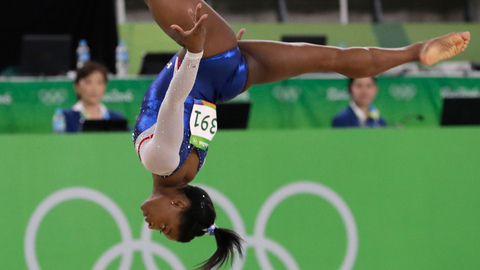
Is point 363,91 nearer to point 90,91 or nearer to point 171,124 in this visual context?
point 90,91

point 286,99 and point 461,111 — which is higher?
point 461,111

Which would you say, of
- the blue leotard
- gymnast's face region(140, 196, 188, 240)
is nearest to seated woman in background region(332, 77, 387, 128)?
the blue leotard

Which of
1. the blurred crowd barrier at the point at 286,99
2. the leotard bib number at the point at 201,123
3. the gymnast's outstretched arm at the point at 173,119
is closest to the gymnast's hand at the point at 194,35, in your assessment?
the gymnast's outstretched arm at the point at 173,119

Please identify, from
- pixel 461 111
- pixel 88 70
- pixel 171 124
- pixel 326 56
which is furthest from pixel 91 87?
pixel 461 111

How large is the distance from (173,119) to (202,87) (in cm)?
52

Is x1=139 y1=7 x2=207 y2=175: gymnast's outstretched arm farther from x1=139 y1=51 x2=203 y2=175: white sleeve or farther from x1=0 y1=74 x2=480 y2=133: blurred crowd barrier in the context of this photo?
x1=0 y1=74 x2=480 y2=133: blurred crowd barrier

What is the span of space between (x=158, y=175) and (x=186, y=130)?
0.98 feet

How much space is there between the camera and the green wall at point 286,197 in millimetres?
4625

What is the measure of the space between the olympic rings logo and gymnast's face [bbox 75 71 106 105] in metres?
1.49

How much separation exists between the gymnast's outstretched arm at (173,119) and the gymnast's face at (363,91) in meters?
3.14

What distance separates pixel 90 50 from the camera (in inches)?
368

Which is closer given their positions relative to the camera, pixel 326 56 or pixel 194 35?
pixel 194 35

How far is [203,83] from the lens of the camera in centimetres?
367

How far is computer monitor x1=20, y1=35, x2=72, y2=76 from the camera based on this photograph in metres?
7.29
